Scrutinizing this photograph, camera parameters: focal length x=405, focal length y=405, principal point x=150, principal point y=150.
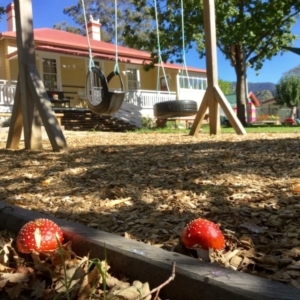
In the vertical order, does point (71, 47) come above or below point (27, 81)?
above

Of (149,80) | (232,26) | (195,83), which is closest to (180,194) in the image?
(232,26)

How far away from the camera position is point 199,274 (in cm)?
133

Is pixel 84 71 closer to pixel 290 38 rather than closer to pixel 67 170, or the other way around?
pixel 290 38

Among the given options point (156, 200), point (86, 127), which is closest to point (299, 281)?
point (156, 200)

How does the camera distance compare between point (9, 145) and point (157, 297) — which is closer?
point (157, 297)

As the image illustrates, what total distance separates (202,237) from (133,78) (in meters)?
24.1

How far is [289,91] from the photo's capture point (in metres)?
60.3

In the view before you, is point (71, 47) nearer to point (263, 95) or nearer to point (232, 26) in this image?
point (232, 26)

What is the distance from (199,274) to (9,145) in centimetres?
562

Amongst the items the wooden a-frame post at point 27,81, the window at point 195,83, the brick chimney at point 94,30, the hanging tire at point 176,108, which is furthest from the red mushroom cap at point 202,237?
the brick chimney at point 94,30

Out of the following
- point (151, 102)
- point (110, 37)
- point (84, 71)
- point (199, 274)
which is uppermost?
point (110, 37)

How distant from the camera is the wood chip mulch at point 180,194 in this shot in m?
1.92

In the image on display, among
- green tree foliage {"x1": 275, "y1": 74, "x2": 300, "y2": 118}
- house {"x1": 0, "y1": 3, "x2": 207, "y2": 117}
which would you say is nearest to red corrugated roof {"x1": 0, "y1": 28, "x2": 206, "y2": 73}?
house {"x1": 0, "y1": 3, "x2": 207, "y2": 117}

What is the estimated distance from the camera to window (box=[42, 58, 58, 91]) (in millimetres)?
21625
